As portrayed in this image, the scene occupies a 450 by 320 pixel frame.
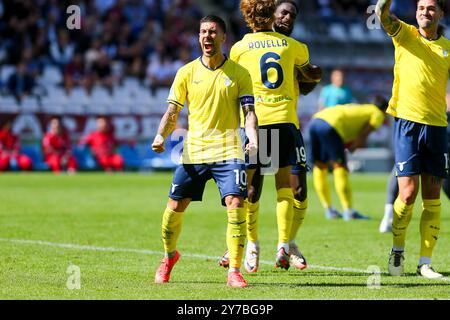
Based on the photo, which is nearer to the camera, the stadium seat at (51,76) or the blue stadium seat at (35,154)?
the blue stadium seat at (35,154)

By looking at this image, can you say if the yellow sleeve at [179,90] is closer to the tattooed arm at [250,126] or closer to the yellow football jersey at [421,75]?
the tattooed arm at [250,126]

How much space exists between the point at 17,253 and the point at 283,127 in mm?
3000

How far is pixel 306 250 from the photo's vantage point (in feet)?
35.4

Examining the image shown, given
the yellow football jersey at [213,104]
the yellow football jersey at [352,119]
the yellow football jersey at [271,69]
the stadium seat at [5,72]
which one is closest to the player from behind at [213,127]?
the yellow football jersey at [213,104]

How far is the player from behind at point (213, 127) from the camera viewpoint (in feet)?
25.6

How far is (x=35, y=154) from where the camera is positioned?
28.1m

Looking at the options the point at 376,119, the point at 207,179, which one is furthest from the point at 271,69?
Answer: the point at 376,119

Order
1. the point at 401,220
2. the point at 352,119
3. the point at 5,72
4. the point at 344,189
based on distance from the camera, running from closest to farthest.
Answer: the point at 401,220, the point at 344,189, the point at 352,119, the point at 5,72

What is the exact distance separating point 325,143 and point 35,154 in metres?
14.8

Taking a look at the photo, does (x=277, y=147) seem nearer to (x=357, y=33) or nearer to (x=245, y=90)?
(x=245, y=90)

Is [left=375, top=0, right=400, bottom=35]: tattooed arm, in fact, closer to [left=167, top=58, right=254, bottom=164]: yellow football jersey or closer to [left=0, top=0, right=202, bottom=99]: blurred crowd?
[left=167, top=58, right=254, bottom=164]: yellow football jersey

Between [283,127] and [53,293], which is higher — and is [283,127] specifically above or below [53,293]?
above
